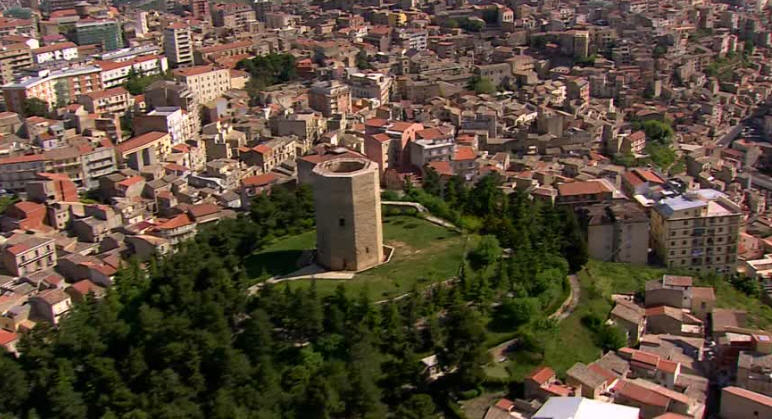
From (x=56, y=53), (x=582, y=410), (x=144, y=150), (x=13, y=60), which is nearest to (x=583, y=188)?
(x=582, y=410)

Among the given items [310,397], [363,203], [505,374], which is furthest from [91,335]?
[505,374]

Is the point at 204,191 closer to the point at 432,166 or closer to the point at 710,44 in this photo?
the point at 432,166

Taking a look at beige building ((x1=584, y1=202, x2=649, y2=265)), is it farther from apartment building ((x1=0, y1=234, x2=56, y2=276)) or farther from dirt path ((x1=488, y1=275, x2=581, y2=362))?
apartment building ((x1=0, y1=234, x2=56, y2=276))

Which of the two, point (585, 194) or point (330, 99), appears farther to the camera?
point (330, 99)

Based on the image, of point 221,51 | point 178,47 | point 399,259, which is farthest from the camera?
point 221,51

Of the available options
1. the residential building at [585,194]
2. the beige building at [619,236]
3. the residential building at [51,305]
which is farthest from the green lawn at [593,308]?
the residential building at [51,305]

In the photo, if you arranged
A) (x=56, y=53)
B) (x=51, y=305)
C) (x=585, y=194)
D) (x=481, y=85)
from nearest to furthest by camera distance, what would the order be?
(x=51, y=305) → (x=585, y=194) → (x=481, y=85) → (x=56, y=53)

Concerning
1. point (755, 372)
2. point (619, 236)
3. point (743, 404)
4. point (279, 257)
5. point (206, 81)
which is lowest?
point (743, 404)

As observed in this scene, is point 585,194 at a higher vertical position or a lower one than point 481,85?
lower

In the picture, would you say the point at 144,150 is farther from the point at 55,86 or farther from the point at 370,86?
the point at 370,86
